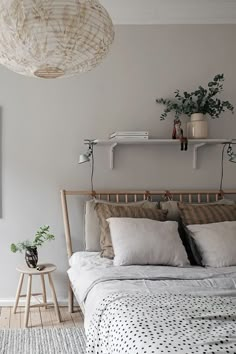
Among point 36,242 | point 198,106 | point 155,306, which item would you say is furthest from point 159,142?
point 155,306

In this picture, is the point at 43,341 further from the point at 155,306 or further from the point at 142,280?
the point at 155,306

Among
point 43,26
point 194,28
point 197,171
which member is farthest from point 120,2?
point 43,26

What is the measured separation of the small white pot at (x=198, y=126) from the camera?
3.94m

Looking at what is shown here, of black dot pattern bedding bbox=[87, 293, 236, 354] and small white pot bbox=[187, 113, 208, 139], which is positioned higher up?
small white pot bbox=[187, 113, 208, 139]

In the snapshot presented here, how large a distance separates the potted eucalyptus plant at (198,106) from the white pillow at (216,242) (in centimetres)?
86

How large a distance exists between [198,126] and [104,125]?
0.81 metres

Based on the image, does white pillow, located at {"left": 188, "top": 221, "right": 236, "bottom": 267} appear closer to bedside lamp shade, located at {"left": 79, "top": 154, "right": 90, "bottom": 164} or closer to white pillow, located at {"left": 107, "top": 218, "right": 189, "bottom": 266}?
white pillow, located at {"left": 107, "top": 218, "right": 189, "bottom": 266}

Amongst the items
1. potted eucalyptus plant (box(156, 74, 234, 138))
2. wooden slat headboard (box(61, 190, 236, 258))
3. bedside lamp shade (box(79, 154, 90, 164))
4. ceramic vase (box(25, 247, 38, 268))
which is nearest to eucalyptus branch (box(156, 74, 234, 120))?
potted eucalyptus plant (box(156, 74, 234, 138))

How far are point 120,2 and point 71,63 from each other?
7.24 feet

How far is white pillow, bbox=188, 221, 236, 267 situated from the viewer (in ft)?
10.8

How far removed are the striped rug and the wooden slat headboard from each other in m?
0.69

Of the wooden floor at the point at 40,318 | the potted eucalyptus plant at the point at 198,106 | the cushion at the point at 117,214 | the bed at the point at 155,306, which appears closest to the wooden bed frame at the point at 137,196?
the wooden floor at the point at 40,318

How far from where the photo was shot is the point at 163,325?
1917mm

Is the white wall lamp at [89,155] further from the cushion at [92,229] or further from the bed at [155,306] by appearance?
the bed at [155,306]
